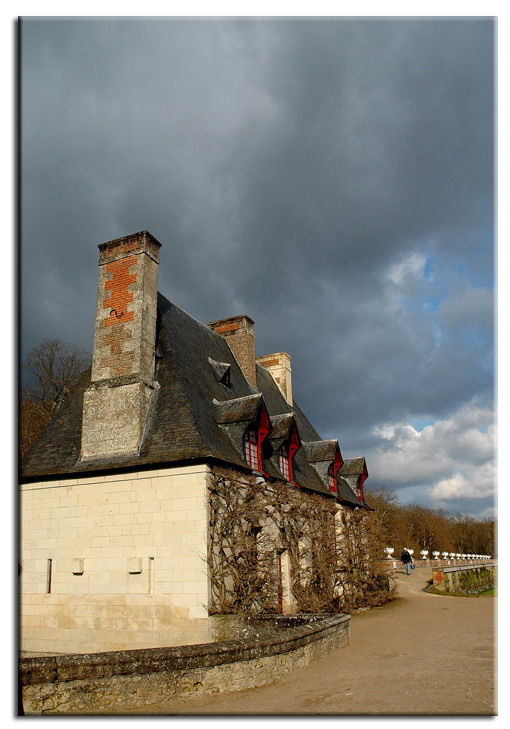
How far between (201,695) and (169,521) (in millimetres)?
5430

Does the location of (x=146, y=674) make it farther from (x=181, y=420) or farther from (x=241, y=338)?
(x=241, y=338)

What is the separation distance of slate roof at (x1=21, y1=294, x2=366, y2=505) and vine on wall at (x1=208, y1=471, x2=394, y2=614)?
34.2 inches

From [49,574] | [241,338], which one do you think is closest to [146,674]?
[49,574]

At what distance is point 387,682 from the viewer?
760cm

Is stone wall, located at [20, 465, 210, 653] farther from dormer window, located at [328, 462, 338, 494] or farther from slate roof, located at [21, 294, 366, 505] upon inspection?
dormer window, located at [328, 462, 338, 494]

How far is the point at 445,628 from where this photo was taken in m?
13.7

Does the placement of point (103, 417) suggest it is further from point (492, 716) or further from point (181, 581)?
point (492, 716)

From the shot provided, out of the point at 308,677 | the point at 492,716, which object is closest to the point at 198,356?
the point at 308,677

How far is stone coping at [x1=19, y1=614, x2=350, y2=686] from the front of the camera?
6.19m

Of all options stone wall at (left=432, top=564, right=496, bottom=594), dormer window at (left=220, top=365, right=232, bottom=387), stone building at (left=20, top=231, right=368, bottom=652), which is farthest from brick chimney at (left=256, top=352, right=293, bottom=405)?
stone wall at (left=432, top=564, right=496, bottom=594)

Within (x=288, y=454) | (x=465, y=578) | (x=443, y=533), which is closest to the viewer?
(x=288, y=454)

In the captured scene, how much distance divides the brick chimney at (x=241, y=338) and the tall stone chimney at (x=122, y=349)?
6.64 m

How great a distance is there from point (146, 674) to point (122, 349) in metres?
8.68

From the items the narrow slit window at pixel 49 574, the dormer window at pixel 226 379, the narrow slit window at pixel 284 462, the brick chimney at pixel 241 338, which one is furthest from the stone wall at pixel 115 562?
the brick chimney at pixel 241 338
